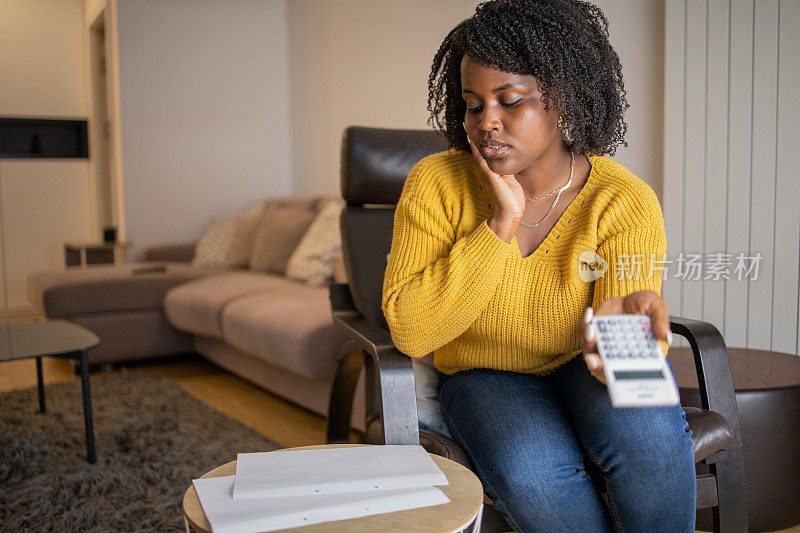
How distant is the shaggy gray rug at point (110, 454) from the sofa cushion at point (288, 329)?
0.92ft

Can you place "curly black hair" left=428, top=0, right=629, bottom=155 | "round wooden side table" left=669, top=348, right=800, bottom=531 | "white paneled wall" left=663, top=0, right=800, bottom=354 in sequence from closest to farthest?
"curly black hair" left=428, top=0, right=629, bottom=155
"round wooden side table" left=669, top=348, right=800, bottom=531
"white paneled wall" left=663, top=0, right=800, bottom=354

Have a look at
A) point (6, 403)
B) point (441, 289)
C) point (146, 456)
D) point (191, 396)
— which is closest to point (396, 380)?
point (441, 289)

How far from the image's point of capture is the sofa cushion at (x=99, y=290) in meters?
3.41

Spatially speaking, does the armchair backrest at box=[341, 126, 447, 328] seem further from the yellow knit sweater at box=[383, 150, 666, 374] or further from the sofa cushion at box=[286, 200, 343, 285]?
the sofa cushion at box=[286, 200, 343, 285]

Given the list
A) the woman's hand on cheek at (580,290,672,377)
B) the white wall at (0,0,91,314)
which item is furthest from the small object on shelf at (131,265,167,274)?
the woman's hand on cheek at (580,290,672,377)

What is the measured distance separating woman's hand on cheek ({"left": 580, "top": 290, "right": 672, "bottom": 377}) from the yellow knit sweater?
112mm

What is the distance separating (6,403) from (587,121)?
8.63ft

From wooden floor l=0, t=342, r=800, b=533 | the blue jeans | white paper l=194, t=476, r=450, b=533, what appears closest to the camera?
white paper l=194, t=476, r=450, b=533

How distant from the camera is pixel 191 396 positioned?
9.91 ft

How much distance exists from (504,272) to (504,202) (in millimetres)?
131

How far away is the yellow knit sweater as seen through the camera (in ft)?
3.86

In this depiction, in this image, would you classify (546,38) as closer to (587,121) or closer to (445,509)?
(587,121)

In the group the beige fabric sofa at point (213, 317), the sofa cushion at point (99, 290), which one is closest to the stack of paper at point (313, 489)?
the beige fabric sofa at point (213, 317)

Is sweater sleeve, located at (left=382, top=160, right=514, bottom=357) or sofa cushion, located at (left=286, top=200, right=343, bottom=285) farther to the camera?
sofa cushion, located at (left=286, top=200, right=343, bottom=285)
